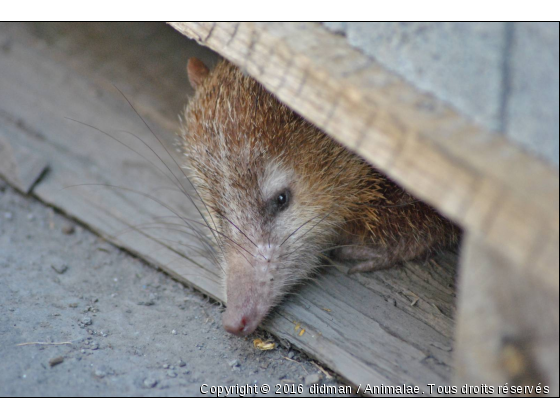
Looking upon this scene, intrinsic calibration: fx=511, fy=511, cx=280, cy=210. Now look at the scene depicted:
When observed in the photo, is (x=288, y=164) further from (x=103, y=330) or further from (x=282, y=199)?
(x=103, y=330)

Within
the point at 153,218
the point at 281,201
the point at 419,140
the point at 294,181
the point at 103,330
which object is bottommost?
the point at 153,218

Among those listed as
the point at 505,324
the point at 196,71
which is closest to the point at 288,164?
the point at 196,71

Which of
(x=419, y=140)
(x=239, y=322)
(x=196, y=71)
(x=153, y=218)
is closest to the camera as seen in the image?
(x=419, y=140)

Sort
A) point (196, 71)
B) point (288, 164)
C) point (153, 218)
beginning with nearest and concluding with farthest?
point (288, 164)
point (196, 71)
point (153, 218)

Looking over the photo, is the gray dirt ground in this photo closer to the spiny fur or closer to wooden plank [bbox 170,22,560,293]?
the spiny fur

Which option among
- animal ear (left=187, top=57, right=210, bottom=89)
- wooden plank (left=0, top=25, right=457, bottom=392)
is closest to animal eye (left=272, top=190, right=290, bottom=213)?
wooden plank (left=0, top=25, right=457, bottom=392)

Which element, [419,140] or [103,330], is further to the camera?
[103,330]

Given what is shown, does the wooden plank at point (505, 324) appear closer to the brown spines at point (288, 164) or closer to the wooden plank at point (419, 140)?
the wooden plank at point (419, 140)

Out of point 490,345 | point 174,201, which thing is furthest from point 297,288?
point 490,345
